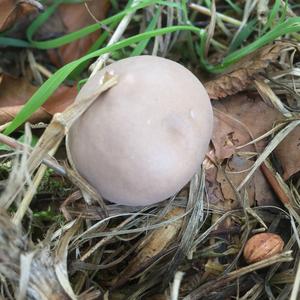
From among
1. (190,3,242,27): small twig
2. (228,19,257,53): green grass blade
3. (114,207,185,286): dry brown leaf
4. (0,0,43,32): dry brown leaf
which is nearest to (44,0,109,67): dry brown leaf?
(0,0,43,32): dry brown leaf

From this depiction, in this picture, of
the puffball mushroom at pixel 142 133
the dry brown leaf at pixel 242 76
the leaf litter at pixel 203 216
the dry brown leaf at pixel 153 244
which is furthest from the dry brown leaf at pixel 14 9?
the dry brown leaf at pixel 153 244

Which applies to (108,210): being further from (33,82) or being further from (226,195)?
(33,82)

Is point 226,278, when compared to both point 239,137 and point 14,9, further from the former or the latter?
point 14,9

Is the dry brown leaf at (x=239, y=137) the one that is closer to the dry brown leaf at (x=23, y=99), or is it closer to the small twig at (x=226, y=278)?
the small twig at (x=226, y=278)

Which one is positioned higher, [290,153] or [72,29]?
[72,29]

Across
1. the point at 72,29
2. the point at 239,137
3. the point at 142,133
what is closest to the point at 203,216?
the point at 239,137
